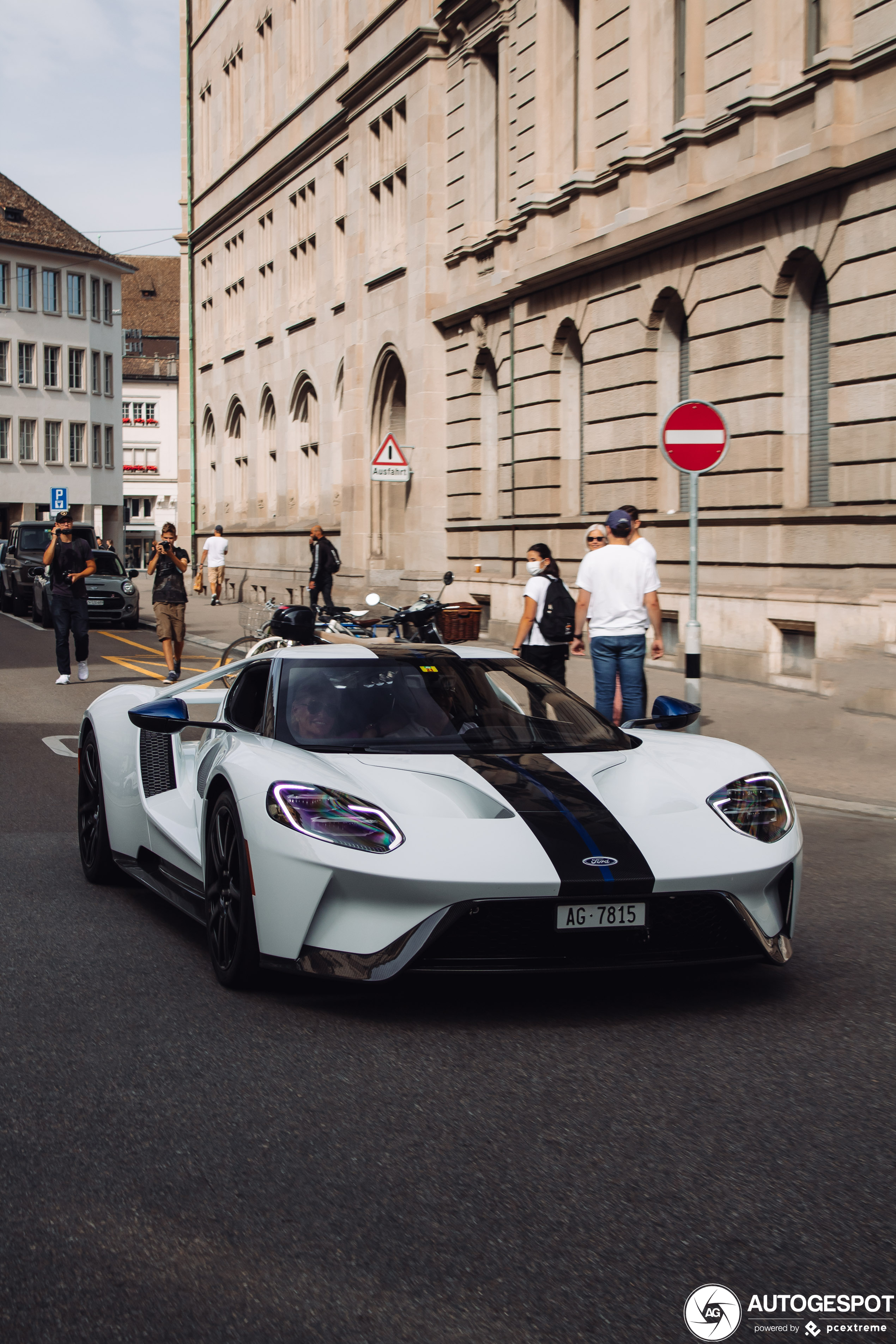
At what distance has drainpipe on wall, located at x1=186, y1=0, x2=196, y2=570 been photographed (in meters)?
49.5

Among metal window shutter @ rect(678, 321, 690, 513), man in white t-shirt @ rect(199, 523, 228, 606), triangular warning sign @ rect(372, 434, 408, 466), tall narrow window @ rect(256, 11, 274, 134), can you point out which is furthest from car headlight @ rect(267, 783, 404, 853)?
tall narrow window @ rect(256, 11, 274, 134)

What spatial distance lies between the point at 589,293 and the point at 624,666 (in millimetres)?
11720

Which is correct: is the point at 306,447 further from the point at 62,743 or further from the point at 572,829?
the point at 572,829

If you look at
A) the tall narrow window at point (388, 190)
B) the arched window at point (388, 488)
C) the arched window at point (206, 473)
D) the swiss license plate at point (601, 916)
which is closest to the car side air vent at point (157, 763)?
the swiss license plate at point (601, 916)

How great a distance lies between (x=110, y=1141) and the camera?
392 centimetres

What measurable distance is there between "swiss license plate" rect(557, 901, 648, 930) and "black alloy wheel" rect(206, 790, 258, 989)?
1086 millimetres

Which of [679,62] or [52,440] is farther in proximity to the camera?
[52,440]

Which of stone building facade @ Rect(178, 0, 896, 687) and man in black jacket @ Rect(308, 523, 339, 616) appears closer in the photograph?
stone building facade @ Rect(178, 0, 896, 687)

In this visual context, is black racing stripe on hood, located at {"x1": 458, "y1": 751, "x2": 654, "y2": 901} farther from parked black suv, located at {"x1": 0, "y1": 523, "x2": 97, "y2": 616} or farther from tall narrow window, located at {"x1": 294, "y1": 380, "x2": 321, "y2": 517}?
tall narrow window, located at {"x1": 294, "y1": 380, "x2": 321, "y2": 517}


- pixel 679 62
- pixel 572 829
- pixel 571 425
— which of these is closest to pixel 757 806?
pixel 572 829

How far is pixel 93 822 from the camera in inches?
293

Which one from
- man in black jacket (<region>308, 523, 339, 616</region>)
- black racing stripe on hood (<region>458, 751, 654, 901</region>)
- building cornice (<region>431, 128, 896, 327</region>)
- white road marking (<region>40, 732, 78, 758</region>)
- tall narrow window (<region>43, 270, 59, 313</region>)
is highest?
tall narrow window (<region>43, 270, 59, 313</region>)

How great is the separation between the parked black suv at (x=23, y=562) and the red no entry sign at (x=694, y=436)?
2175cm

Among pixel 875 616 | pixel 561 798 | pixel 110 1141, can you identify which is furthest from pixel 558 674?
pixel 110 1141
